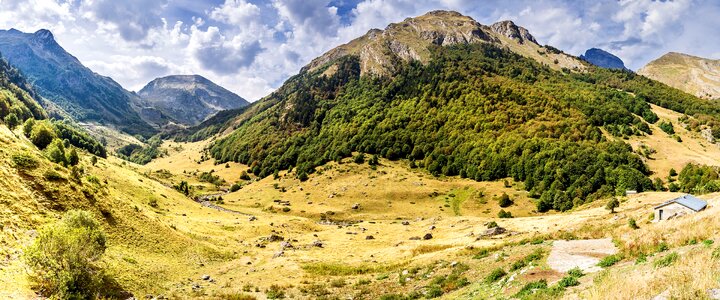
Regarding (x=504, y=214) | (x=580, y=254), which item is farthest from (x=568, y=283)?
(x=504, y=214)

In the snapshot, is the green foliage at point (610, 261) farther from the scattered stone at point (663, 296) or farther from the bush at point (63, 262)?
the bush at point (63, 262)

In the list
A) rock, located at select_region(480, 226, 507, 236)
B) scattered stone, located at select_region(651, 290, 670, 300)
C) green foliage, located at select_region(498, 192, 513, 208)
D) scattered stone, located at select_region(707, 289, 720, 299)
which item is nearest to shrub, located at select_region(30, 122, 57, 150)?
rock, located at select_region(480, 226, 507, 236)

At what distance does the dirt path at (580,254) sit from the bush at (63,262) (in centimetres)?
3517

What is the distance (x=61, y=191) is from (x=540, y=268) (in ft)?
161

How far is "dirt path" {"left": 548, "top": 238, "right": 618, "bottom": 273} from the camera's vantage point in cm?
2517

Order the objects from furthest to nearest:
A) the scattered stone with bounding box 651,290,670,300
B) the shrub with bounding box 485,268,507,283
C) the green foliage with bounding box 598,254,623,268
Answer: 1. the shrub with bounding box 485,268,507,283
2. the green foliage with bounding box 598,254,623,268
3. the scattered stone with bounding box 651,290,670,300

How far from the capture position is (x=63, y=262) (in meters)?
27.5

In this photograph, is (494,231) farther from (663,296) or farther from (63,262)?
(63,262)

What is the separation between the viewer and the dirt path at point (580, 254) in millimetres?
25172

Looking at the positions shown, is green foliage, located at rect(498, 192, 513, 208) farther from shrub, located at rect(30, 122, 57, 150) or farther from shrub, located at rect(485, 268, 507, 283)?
shrub, located at rect(30, 122, 57, 150)

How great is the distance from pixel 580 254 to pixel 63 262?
1590 inches

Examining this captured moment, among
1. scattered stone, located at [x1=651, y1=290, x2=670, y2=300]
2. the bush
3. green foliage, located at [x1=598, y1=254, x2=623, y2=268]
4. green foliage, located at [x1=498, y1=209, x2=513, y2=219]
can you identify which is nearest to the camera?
scattered stone, located at [x1=651, y1=290, x2=670, y2=300]

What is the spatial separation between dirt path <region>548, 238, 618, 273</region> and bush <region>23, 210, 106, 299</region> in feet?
115

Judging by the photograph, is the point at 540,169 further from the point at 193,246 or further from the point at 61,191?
the point at 61,191
